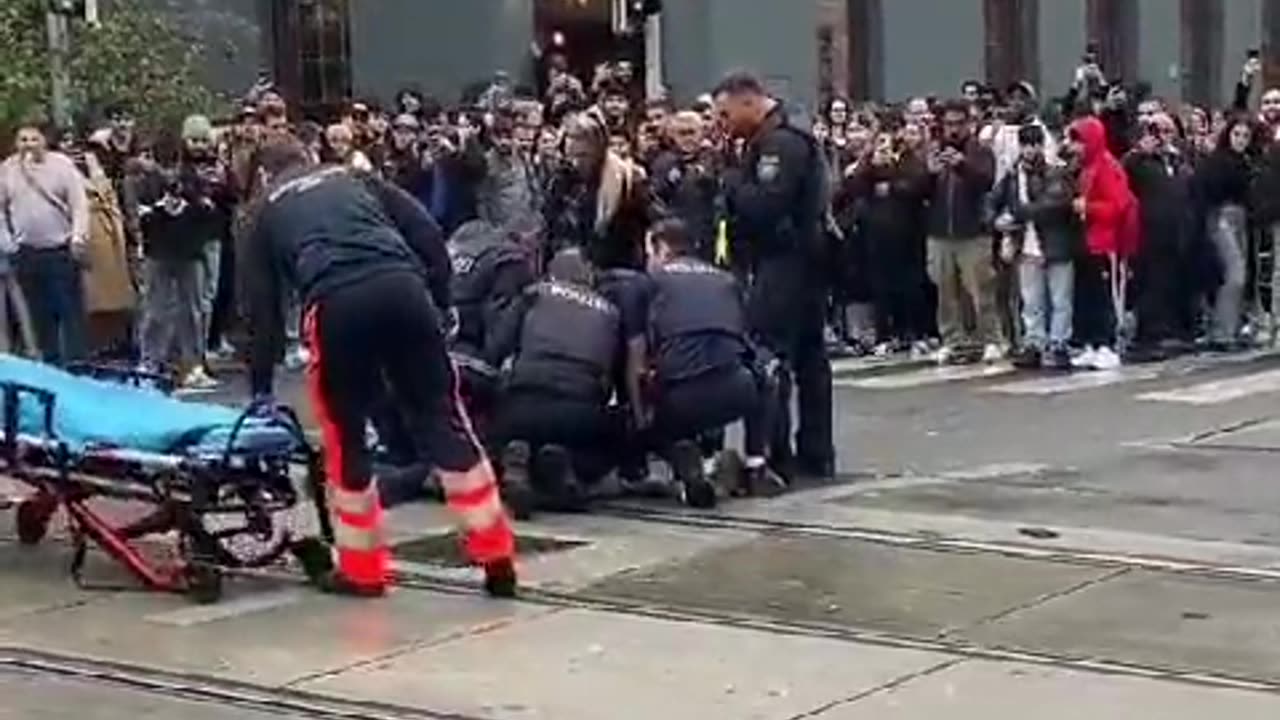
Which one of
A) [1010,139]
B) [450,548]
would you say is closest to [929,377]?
[1010,139]

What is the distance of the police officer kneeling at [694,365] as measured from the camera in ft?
36.7

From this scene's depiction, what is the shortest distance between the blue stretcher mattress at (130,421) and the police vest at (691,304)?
2158 millimetres

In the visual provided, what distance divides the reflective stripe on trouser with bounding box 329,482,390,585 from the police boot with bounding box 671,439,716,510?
2126 millimetres

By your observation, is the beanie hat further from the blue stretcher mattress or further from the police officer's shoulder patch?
the blue stretcher mattress

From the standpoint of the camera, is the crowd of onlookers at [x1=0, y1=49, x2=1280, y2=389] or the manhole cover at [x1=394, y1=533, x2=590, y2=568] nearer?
the manhole cover at [x1=394, y1=533, x2=590, y2=568]

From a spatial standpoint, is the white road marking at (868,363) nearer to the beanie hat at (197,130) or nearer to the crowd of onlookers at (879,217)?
the crowd of onlookers at (879,217)

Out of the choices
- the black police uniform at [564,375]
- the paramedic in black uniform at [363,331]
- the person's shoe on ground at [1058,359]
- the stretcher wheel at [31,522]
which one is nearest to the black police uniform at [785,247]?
the black police uniform at [564,375]

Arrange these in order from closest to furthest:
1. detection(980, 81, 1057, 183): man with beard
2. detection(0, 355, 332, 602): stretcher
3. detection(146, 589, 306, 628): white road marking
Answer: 1. detection(146, 589, 306, 628): white road marking
2. detection(0, 355, 332, 602): stretcher
3. detection(980, 81, 1057, 183): man with beard

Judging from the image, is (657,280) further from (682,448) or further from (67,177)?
(67,177)

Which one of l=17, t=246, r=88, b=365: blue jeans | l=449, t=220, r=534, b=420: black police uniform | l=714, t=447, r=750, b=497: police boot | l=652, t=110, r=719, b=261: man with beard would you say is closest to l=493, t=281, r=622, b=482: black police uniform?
l=449, t=220, r=534, b=420: black police uniform

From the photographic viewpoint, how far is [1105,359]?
Answer: 1758 cm

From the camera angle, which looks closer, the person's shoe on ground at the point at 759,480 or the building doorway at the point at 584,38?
the person's shoe on ground at the point at 759,480

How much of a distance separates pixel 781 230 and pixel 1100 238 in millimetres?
6272

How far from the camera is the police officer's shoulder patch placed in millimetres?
11648
